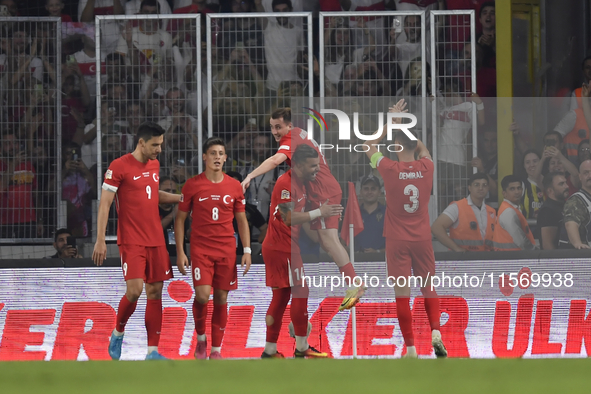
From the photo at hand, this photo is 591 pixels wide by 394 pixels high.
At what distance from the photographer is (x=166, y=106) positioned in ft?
23.4

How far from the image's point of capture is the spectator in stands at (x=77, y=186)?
7145 millimetres

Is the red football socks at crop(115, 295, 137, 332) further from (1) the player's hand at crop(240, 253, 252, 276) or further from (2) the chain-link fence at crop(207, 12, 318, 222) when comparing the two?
(2) the chain-link fence at crop(207, 12, 318, 222)

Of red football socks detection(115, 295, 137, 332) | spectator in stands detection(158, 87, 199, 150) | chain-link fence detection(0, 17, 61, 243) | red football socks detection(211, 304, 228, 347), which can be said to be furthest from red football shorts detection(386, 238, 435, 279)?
chain-link fence detection(0, 17, 61, 243)

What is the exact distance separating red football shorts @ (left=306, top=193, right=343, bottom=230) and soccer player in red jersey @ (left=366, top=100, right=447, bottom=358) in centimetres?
28

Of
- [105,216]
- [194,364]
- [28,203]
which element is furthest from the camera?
[28,203]


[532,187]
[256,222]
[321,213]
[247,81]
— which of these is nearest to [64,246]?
[256,222]

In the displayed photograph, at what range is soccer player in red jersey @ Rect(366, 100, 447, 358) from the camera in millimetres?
4949

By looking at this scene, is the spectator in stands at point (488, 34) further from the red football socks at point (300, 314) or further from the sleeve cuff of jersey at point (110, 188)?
the sleeve cuff of jersey at point (110, 188)

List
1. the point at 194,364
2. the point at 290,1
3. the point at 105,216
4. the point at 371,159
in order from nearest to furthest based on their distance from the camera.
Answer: the point at 194,364, the point at 371,159, the point at 105,216, the point at 290,1

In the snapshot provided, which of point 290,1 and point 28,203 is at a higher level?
point 290,1

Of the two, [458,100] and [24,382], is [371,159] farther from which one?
[24,382]

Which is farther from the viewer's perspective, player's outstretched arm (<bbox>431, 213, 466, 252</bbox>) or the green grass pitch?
player's outstretched arm (<bbox>431, 213, 466, 252</bbox>)

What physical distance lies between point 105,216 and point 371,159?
1.79 meters

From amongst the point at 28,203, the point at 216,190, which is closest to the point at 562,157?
the point at 216,190
